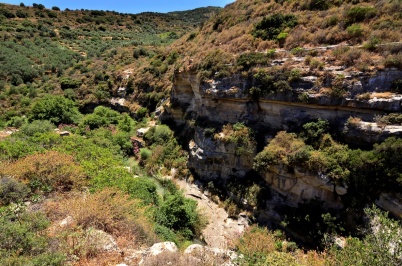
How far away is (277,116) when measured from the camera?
19344 mm

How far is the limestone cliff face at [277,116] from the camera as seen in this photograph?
14.9 m

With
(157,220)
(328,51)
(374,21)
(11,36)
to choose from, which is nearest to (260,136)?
(328,51)

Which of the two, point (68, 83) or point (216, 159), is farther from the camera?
point (68, 83)

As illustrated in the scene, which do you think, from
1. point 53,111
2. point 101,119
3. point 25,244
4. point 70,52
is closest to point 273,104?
point 25,244

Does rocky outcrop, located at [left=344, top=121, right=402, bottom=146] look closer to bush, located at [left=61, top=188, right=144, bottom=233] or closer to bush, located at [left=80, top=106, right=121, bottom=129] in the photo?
bush, located at [left=61, top=188, right=144, bottom=233]

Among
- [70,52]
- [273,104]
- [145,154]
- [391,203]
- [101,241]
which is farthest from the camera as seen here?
[70,52]

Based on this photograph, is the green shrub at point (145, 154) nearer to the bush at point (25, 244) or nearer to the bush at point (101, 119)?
the bush at point (101, 119)

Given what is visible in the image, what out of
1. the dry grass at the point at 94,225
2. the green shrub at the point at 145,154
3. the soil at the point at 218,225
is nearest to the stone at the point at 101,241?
the dry grass at the point at 94,225

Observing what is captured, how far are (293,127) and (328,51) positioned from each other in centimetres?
609

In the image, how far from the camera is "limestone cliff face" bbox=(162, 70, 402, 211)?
49.0 ft

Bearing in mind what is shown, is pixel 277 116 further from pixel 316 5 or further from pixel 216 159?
pixel 316 5

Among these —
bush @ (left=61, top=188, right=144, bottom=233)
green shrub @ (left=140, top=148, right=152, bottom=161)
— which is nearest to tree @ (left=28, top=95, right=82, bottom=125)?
green shrub @ (left=140, top=148, right=152, bottom=161)

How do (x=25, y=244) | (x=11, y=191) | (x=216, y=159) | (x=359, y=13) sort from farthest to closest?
(x=216, y=159) → (x=359, y=13) → (x=11, y=191) → (x=25, y=244)

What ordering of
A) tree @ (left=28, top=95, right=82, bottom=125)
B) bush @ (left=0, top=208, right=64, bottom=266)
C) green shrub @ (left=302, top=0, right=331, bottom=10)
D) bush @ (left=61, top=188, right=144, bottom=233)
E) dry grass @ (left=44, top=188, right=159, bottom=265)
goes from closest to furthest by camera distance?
bush @ (left=0, top=208, right=64, bottom=266)
dry grass @ (left=44, top=188, right=159, bottom=265)
bush @ (left=61, top=188, right=144, bottom=233)
green shrub @ (left=302, top=0, right=331, bottom=10)
tree @ (left=28, top=95, right=82, bottom=125)
